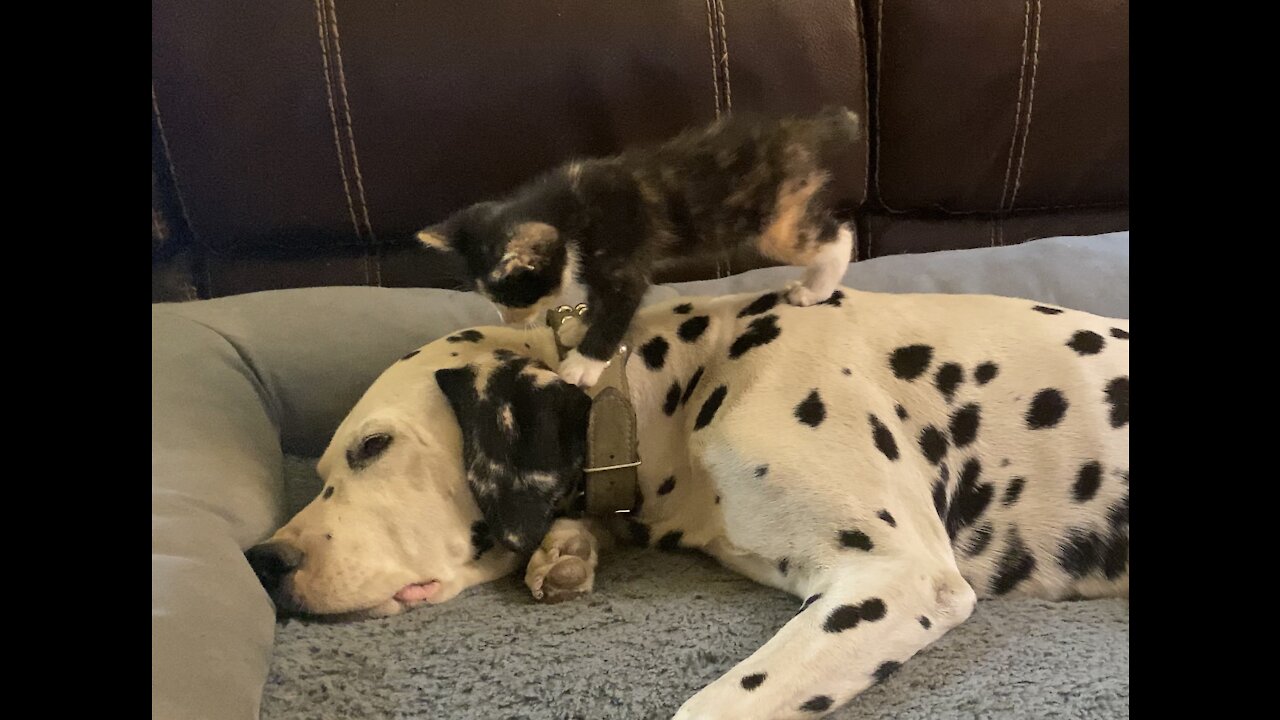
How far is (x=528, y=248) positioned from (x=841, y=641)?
828 mm

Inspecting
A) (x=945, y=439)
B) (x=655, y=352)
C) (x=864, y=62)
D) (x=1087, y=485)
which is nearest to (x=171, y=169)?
(x=655, y=352)

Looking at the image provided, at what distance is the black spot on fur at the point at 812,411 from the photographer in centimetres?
151

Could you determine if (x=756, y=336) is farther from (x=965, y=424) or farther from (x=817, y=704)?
(x=817, y=704)

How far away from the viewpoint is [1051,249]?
90.3 inches

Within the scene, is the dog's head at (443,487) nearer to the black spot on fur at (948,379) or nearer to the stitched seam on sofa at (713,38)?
the black spot on fur at (948,379)

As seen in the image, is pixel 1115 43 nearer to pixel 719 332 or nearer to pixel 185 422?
pixel 719 332

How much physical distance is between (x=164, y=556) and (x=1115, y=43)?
2.58 metres

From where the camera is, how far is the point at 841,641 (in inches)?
50.2

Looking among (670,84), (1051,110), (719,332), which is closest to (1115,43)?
(1051,110)

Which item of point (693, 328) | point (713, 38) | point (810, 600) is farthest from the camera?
point (713, 38)

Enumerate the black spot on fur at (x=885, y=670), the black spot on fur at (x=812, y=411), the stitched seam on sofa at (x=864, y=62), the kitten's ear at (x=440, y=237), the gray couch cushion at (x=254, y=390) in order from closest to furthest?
the gray couch cushion at (x=254, y=390)
the black spot on fur at (x=885, y=670)
the black spot on fur at (x=812, y=411)
the kitten's ear at (x=440, y=237)
the stitched seam on sofa at (x=864, y=62)

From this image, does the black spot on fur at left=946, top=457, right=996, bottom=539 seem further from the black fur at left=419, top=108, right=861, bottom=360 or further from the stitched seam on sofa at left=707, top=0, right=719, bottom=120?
the stitched seam on sofa at left=707, top=0, right=719, bottom=120

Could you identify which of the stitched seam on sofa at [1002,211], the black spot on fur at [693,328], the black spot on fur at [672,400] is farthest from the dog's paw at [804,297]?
the stitched seam on sofa at [1002,211]

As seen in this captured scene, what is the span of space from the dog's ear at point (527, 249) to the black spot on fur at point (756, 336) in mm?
399
